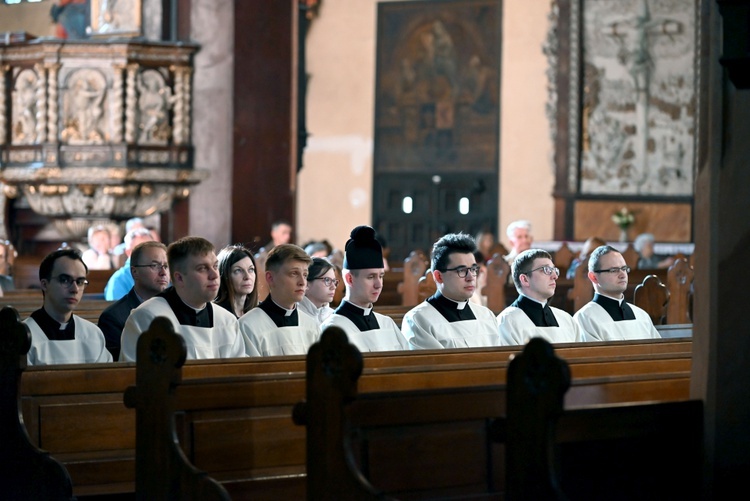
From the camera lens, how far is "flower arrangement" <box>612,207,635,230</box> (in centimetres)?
1684

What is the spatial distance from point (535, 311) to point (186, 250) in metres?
2.01

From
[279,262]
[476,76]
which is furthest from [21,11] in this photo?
[279,262]

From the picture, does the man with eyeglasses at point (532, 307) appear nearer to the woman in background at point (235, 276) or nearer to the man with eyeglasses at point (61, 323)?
the woman in background at point (235, 276)

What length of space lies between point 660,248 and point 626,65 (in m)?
2.70

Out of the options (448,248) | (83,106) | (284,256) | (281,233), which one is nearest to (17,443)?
(284,256)

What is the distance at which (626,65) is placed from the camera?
17.1 m

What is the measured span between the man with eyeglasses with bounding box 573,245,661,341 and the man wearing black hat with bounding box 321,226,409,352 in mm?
1370

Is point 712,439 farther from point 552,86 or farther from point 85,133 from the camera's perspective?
point 552,86

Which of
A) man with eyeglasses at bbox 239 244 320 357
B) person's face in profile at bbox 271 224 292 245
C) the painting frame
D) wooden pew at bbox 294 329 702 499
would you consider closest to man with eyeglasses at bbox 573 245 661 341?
man with eyeglasses at bbox 239 244 320 357

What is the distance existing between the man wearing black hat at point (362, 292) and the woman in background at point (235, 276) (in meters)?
0.51

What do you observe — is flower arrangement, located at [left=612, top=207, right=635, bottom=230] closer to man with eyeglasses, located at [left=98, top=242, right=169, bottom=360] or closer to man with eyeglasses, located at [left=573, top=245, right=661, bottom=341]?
man with eyeglasses, located at [left=573, top=245, right=661, bottom=341]

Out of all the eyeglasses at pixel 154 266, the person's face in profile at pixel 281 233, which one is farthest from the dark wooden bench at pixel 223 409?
the person's face in profile at pixel 281 233

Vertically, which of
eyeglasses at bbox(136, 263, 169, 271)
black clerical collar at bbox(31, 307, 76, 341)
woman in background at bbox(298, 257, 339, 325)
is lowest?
black clerical collar at bbox(31, 307, 76, 341)

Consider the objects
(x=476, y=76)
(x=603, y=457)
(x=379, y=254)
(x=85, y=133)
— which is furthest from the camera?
(x=476, y=76)
